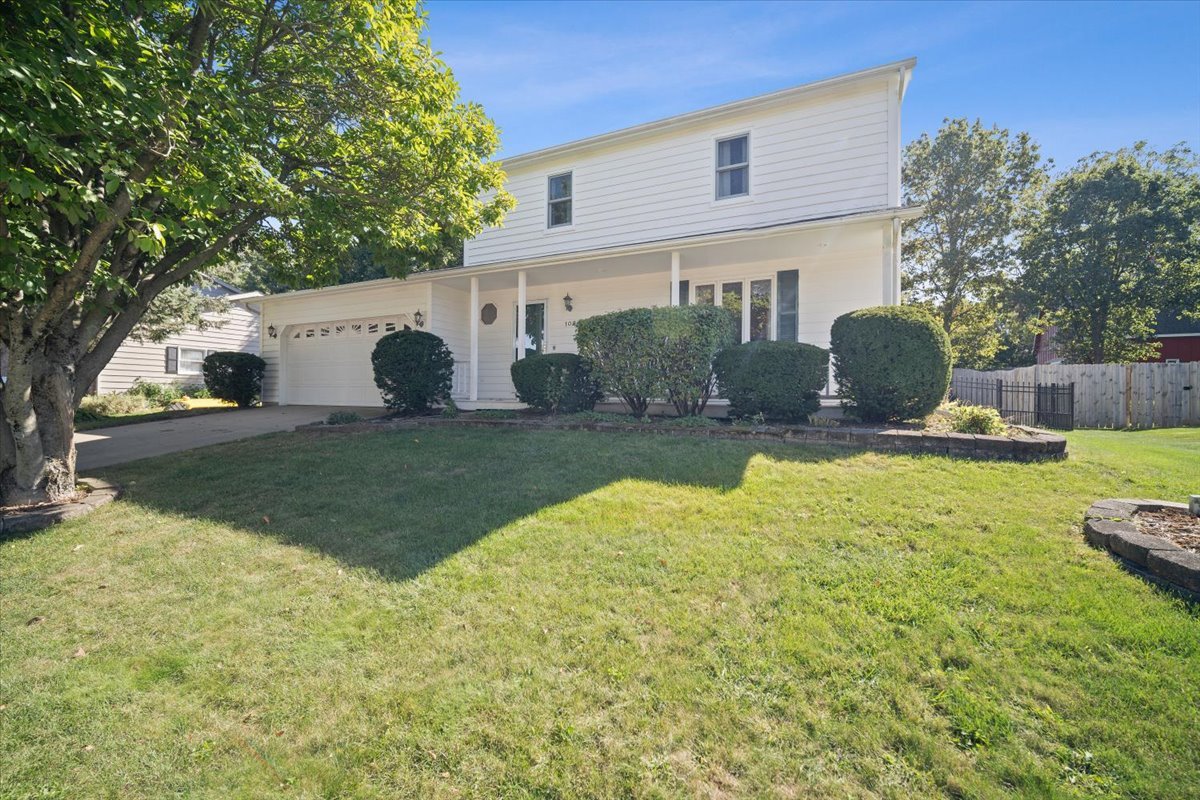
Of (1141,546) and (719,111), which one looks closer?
(1141,546)

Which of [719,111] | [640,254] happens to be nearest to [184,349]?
[640,254]

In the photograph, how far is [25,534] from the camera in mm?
5160

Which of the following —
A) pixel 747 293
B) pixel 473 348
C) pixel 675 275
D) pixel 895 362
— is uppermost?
pixel 675 275

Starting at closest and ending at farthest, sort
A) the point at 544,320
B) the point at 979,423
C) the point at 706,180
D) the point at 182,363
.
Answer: the point at 979,423 → the point at 706,180 → the point at 544,320 → the point at 182,363

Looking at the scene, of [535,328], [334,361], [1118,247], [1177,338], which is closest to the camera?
[535,328]

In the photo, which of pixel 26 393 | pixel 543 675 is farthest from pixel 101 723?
pixel 26 393

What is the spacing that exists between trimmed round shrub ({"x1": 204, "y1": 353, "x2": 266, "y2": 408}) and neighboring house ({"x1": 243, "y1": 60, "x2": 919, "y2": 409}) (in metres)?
2.54

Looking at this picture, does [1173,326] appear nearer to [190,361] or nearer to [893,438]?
[893,438]

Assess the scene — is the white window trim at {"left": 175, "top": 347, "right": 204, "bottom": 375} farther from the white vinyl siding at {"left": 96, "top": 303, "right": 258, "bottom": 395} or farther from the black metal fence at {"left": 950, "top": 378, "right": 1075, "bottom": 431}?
the black metal fence at {"left": 950, "top": 378, "right": 1075, "bottom": 431}

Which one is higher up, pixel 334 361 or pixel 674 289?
pixel 674 289

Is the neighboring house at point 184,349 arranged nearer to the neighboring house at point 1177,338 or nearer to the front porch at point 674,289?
the front porch at point 674,289

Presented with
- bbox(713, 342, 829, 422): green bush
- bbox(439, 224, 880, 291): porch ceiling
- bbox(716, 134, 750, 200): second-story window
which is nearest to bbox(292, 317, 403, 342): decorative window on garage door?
bbox(439, 224, 880, 291): porch ceiling

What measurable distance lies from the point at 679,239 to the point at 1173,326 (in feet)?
91.5

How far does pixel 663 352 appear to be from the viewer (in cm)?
827
